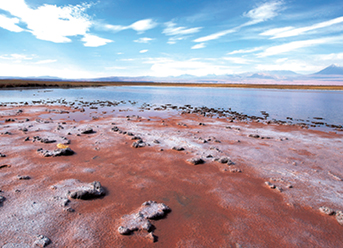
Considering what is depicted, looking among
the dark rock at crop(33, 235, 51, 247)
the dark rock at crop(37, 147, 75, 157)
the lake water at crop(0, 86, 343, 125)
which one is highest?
the dark rock at crop(37, 147, 75, 157)

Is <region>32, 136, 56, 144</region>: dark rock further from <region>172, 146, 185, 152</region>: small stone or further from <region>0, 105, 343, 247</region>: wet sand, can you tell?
<region>172, 146, 185, 152</region>: small stone

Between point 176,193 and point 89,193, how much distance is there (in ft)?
8.03

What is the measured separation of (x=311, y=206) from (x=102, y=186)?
6.00 metres

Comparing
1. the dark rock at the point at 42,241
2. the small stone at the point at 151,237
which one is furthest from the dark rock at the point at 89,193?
the small stone at the point at 151,237

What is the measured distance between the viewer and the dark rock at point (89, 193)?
17.1 feet

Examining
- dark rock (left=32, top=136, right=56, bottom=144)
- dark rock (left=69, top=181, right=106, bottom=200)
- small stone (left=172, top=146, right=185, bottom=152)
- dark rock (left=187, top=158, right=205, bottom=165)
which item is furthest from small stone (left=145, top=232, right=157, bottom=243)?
dark rock (left=32, top=136, right=56, bottom=144)

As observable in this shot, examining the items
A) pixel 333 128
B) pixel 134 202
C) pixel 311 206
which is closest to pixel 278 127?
pixel 333 128

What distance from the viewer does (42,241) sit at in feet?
12.1

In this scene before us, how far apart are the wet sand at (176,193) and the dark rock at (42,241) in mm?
106

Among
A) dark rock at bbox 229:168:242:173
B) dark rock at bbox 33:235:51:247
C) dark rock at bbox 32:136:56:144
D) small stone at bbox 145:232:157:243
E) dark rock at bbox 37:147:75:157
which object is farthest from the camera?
dark rock at bbox 32:136:56:144

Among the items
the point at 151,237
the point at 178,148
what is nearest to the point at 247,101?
the point at 178,148

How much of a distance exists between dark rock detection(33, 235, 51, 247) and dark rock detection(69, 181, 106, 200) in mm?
1428

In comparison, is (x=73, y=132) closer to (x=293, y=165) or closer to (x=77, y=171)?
(x=77, y=171)

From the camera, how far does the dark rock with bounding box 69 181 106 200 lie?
17.1 ft
